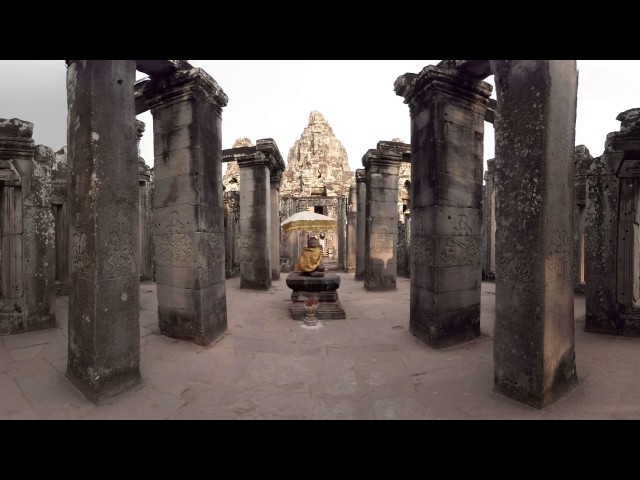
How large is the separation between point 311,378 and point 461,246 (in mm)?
3214

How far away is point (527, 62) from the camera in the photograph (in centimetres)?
291

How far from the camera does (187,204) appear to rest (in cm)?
463

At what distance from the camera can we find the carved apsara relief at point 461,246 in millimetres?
4643

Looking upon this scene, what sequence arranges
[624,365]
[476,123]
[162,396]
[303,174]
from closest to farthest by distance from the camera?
[162,396]
[624,365]
[476,123]
[303,174]

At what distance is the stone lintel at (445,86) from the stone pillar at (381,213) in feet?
14.8

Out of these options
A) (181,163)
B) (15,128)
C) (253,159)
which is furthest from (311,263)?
(15,128)

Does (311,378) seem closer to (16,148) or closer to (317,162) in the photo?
(16,148)

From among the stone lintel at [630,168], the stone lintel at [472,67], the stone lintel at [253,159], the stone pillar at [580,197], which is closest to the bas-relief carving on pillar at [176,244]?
the stone lintel at [472,67]

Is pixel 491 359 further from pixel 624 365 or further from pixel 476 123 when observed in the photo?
pixel 476 123

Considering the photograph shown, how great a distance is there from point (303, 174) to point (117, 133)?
33.4m

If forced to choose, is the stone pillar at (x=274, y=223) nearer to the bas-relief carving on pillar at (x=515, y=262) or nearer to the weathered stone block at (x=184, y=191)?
the weathered stone block at (x=184, y=191)

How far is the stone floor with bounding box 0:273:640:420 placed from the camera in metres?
2.86

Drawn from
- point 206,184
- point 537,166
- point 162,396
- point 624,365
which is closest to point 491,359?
point 624,365

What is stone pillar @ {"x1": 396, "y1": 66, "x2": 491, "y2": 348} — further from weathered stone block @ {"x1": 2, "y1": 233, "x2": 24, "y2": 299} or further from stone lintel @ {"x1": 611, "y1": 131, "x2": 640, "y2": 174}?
weathered stone block @ {"x1": 2, "y1": 233, "x2": 24, "y2": 299}
